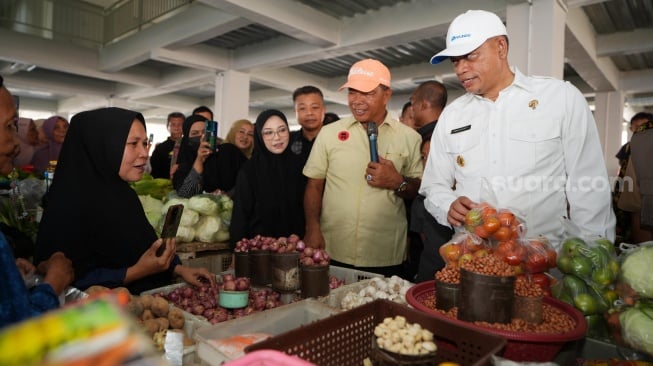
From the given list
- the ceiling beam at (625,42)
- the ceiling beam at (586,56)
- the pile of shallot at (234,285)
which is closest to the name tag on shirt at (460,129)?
the pile of shallot at (234,285)

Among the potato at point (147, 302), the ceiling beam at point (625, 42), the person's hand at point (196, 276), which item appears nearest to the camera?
the potato at point (147, 302)

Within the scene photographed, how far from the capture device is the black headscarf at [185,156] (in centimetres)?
377

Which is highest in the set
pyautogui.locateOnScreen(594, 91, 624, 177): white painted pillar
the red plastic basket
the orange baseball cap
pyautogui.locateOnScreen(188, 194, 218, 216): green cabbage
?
pyautogui.locateOnScreen(594, 91, 624, 177): white painted pillar

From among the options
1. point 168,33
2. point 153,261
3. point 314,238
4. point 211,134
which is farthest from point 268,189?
point 168,33

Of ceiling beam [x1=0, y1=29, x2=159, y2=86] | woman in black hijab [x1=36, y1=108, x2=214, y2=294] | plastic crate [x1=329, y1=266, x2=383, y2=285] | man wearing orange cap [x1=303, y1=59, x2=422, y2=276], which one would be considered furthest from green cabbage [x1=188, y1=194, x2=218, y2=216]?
ceiling beam [x1=0, y1=29, x2=159, y2=86]

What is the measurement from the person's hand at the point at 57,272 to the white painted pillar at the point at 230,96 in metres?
7.40

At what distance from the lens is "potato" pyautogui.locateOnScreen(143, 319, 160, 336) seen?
1.32 meters

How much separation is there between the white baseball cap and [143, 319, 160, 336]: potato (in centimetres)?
151

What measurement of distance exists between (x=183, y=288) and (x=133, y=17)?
8.29 metres

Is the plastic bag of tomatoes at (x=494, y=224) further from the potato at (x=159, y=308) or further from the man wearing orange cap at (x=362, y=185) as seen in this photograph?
the man wearing orange cap at (x=362, y=185)

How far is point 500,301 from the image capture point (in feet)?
3.41

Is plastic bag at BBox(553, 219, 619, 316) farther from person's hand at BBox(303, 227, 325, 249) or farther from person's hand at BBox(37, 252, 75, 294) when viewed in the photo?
person's hand at BBox(37, 252, 75, 294)

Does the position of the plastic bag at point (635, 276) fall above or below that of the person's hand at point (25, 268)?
above

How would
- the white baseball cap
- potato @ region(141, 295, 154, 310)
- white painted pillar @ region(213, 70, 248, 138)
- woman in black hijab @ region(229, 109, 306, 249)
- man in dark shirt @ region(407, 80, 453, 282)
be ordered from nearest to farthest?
potato @ region(141, 295, 154, 310), the white baseball cap, man in dark shirt @ region(407, 80, 453, 282), woman in black hijab @ region(229, 109, 306, 249), white painted pillar @ region(213, 70, 248, 138)
